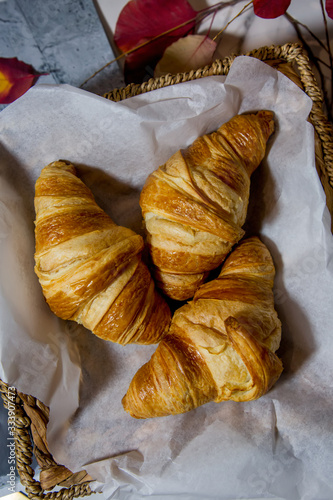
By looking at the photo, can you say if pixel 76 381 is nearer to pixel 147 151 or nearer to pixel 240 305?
pixel 240 305

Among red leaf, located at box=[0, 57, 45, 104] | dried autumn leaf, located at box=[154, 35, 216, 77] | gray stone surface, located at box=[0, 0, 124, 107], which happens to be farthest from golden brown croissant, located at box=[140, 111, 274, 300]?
red leaf, located at box=[0, 57, 45, 104]

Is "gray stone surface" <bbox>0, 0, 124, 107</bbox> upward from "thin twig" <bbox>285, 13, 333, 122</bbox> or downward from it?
upward

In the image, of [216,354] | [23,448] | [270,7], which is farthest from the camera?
[270,7]

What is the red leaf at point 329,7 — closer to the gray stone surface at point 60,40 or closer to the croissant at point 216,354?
the gray stone surface at point 60,40

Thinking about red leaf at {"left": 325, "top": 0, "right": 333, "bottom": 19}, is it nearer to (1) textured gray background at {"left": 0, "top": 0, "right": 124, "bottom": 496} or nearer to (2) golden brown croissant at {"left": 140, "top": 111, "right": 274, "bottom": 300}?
(2) golden brown croissant at {"left": 140, "top": 111, "right": 274, "bottom": 300}

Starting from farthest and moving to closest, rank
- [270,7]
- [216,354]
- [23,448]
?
[270,7] < [23,448] < [216,354]

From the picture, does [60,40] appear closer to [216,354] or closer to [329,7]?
[329,7]

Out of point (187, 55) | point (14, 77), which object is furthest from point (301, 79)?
point (14, 77)
